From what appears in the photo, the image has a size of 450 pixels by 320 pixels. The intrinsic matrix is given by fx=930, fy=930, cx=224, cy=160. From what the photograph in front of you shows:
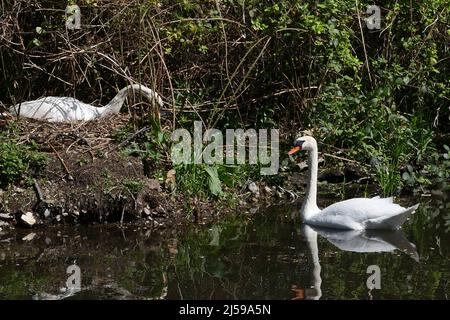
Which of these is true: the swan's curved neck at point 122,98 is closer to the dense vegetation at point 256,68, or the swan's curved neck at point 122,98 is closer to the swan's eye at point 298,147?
the dense vegetation at point 256,68

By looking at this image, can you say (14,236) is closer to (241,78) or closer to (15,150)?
(15,150)

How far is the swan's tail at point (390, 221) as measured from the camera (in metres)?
8.28

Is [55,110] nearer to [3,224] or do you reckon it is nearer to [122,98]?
[122,98]

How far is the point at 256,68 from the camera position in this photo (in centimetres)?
1099

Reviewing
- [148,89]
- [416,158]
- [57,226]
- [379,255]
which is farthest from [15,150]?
[416,158]

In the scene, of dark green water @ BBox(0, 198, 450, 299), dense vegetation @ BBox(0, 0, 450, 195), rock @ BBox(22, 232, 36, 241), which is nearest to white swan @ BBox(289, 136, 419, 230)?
dark green water @ BBox(0, 198, 450, 299)

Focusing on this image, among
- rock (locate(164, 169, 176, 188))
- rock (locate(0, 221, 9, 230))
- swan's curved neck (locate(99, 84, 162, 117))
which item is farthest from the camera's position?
swan's curved neck (locate(99, 84, 162, 117))

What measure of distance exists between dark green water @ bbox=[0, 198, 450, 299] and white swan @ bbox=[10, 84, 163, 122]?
1.66m

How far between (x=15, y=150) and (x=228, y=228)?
2244mm

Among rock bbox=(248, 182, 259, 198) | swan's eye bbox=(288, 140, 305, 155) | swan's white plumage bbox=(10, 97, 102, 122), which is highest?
swan's white plumage bbox=(10, 97, 102, 122)

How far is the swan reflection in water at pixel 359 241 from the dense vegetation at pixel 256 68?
4.82ft

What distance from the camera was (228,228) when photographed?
8758 mm

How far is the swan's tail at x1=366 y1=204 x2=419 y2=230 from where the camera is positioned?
8.28 m

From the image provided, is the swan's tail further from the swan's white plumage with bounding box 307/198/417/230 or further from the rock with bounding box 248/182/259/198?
the rock with bounding box 248/182/259/198
